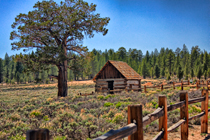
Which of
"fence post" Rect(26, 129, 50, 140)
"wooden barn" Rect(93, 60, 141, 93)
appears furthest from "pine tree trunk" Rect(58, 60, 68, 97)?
"fence post" Rect(26, 129, 50, 140)

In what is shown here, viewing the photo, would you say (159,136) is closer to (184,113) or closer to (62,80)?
(184,113)

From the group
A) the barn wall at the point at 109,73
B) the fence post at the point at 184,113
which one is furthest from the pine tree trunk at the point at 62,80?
the fence post at the point at 184,113

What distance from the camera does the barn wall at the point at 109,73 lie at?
22.8 meters

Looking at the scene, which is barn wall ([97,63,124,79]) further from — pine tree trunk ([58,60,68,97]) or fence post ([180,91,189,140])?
fence post ([180,91,189,140])

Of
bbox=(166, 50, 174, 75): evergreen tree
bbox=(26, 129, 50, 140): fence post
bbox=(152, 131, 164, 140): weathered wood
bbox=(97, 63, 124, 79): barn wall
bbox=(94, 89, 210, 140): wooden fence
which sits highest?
bbox=(166, 50, 174, 75): evergreen tree

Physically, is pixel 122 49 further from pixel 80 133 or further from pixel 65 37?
pixel 80 133

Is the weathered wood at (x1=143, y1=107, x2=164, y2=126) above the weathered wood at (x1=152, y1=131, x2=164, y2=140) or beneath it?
above

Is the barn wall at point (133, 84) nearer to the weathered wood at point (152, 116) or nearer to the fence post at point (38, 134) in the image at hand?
the weathered wood at point (152, 116)

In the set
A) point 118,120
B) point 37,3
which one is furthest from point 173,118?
point 37,3

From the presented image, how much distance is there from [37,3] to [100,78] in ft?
40.2

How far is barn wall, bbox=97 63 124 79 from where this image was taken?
22.8 metres

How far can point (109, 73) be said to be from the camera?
23.3 m

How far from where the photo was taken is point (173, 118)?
8172 mm

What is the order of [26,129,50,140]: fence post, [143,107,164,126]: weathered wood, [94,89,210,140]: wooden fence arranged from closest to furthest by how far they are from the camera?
[26,129,50,140]: fence post, [94,89,210,140]: wooden fence, [143,107,164,126]: weathered wood
